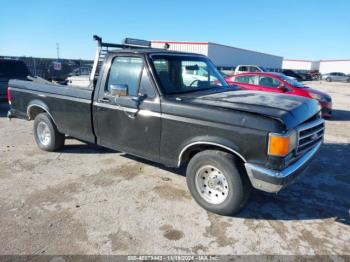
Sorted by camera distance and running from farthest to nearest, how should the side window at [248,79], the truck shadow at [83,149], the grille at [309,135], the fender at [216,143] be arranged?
1. the side window at [248,79]
2. the truck shadow at [83,149]
3. the grille at [309,135]
4. the fender at [216,143]

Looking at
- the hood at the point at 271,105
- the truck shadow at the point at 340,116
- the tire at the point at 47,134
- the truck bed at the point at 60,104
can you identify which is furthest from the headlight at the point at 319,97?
the tire at the point at 47,134

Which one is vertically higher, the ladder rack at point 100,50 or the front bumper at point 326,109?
the ladder rack at point 100,50

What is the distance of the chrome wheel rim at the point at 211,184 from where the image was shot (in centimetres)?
364

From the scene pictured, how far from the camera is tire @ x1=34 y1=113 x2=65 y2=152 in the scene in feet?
18.8

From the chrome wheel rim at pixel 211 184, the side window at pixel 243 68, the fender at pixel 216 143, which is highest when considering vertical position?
the side window at pixel 243 68

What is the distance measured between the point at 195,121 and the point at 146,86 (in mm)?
972

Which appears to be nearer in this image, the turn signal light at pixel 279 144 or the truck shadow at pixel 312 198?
the turn signal light at pixel 279 144

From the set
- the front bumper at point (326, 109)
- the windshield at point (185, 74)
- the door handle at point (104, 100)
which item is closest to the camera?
the windshield at point (185, 74)

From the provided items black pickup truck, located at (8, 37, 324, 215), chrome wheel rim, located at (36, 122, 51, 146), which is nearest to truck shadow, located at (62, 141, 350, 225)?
black pickup truck, located at (8, 37, 324, 215)

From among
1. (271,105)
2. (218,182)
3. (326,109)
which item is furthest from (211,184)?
(326,109)

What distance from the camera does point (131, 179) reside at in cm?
477

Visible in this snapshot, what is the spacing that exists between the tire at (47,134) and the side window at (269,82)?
7.28 meters

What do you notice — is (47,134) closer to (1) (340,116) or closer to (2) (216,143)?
(2) (216,143)

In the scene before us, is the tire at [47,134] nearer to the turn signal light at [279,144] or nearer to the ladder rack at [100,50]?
the ladder rack at [100,50]
